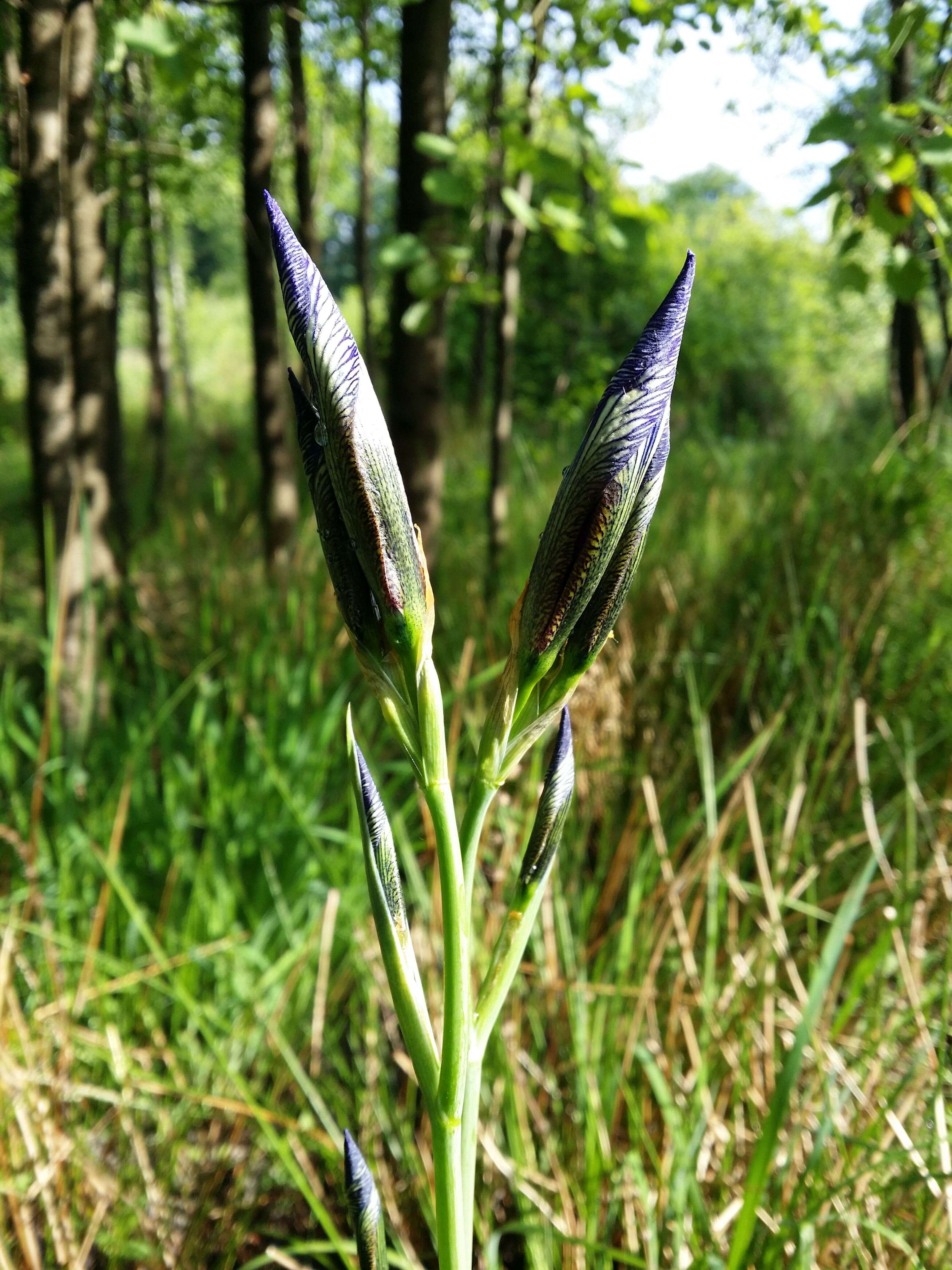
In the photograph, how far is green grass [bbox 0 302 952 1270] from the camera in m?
1.22

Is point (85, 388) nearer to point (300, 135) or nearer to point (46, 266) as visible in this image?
point (46, 266)

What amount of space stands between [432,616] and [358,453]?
103 mm

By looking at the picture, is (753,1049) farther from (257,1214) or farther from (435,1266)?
(257,1214)

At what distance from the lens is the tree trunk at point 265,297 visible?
376 centimetres

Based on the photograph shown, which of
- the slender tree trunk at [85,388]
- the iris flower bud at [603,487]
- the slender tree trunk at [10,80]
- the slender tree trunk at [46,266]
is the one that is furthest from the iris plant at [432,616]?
the slender tree trunk at [10,80]

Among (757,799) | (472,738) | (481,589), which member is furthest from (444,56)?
(757,799)

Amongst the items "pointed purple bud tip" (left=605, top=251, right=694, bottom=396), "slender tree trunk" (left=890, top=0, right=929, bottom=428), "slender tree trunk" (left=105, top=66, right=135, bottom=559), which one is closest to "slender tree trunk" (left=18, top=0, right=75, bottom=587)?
"slender tree trunk" (left=105, top=66, right=135, bottom=559)

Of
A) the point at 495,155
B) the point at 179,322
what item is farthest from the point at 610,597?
the point at 179,322

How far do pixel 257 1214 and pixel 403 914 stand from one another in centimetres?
145

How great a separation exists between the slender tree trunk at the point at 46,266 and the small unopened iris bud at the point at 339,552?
6.24 ft

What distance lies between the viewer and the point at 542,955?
1.59 meters

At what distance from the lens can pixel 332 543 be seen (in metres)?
0.46

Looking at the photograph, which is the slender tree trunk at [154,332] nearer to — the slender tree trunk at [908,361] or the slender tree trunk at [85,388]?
the slender tree trunk at [85,388]

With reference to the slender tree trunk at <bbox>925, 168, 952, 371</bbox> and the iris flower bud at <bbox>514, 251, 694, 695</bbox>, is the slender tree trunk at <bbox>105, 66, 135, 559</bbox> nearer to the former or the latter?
the slender tree trunk at <bbox>925, 168, 952, 371</bbox>
